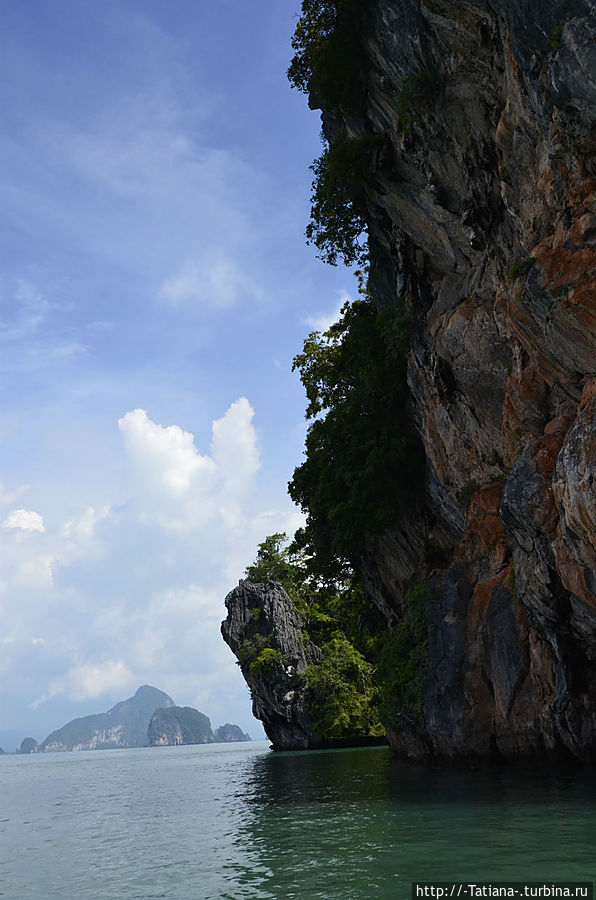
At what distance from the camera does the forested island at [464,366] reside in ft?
52.7

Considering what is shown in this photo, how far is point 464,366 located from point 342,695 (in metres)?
38.8

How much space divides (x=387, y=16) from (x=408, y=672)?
2198 centimetres

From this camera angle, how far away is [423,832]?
1213cm

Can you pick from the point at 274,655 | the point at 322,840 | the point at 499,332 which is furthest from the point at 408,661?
the point at 274,655

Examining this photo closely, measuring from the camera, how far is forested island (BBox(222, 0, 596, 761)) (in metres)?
16.1

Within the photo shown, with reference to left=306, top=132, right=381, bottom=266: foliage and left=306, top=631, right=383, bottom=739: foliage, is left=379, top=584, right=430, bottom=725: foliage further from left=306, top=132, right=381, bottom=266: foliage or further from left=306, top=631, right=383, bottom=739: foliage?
left=306, top=631, right=383, bottom=739: foliage

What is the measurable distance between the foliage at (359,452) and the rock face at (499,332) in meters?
1.48

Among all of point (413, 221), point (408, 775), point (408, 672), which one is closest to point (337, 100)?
point (413, 221)

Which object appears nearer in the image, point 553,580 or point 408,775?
point 553,580

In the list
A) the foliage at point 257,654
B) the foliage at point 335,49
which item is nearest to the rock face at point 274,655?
the foliage at point 257,654

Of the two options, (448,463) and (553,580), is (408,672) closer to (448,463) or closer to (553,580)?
(448,463)

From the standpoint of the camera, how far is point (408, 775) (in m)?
22.7

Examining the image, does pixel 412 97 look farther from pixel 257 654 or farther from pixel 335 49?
pixel 257 654

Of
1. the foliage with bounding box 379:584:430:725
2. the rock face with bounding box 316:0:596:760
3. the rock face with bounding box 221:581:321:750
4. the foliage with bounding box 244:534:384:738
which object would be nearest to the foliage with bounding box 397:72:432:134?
the rock face with bounding box 316:0:596:760
